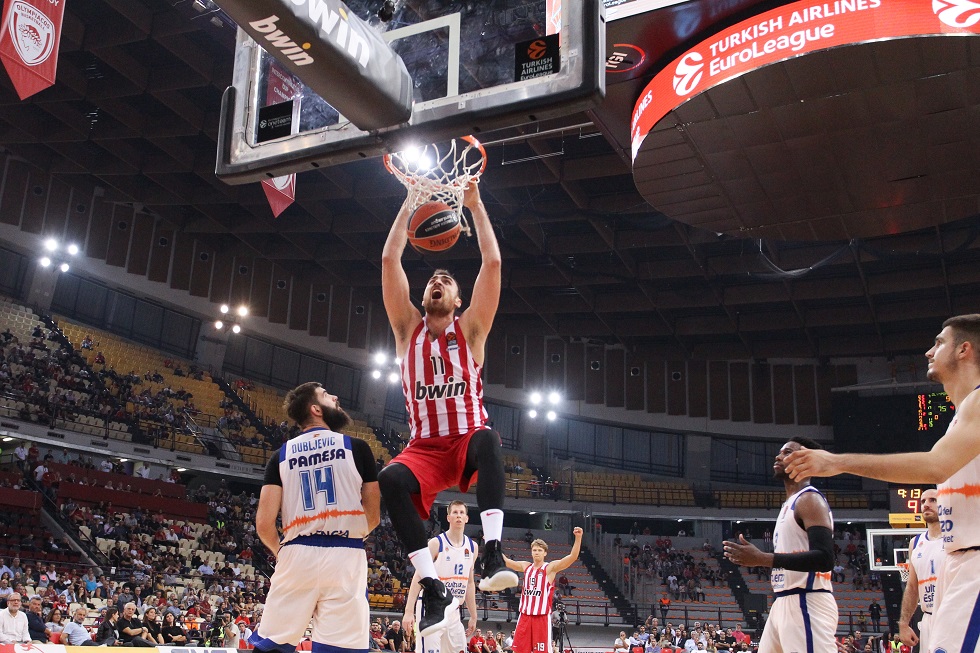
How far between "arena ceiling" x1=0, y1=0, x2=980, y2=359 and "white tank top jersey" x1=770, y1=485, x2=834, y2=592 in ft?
18.5

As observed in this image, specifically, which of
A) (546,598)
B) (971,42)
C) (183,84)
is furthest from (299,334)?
(971,42)

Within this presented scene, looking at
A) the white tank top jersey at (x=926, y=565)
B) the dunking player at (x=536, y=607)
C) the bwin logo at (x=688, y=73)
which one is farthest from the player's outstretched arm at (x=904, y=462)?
the dunking player at (x=536, y=607)

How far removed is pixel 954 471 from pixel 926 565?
18.2 ft

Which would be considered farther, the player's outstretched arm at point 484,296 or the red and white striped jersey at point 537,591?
the red and white striped jersey at point 537,591

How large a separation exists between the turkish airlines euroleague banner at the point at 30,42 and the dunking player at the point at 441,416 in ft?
25.3

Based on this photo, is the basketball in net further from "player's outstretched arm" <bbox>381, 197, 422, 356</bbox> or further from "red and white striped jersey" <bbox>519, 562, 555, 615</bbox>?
"red and white striped jersey" <bbox>519, 562, 555, 615</bbox>

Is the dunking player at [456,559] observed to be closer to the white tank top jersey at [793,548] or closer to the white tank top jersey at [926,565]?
the white tank top jersey at [793,548]

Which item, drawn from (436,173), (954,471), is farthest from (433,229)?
(954,471)

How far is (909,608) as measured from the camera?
360 inches

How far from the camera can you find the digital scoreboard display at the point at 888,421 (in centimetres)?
2948

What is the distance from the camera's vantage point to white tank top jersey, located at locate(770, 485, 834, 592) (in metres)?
6.16

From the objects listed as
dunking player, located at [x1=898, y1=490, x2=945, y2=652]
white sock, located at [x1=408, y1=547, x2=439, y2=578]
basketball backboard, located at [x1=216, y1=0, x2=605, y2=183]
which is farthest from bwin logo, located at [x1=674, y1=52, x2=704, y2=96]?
white sock, located at [x1=408, y1=547, x2=439, y2=578]

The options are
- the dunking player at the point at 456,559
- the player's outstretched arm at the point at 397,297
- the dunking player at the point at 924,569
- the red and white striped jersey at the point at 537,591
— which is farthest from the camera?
the red and white striped jersey at the point at 537,591

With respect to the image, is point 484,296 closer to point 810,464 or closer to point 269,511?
point 269,511
